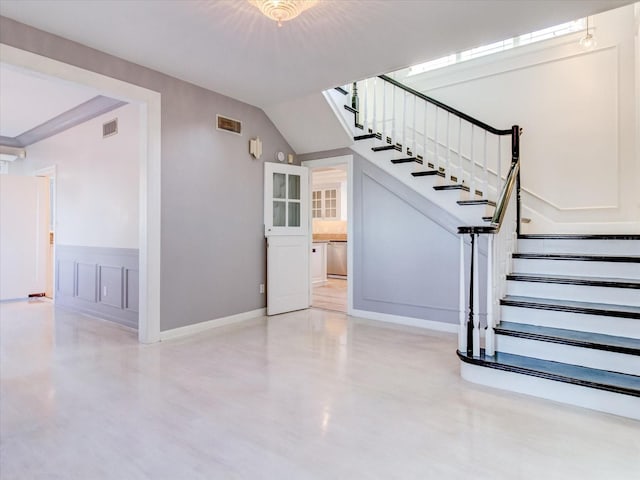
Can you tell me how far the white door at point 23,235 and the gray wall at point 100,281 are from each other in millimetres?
1093

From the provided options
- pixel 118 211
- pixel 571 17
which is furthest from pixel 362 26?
pixel 118 211

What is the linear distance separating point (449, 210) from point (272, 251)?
7.55 ft

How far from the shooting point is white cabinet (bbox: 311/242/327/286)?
786 cm

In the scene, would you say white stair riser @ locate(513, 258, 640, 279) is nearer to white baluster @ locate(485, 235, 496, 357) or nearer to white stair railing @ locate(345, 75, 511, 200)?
white baluster @ locate(485, 235, 496, 357)

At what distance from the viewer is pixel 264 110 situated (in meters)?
4.98

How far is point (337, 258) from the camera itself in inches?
361

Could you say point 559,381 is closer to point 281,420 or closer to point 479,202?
point 281,420

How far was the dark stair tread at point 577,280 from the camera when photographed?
2873mm

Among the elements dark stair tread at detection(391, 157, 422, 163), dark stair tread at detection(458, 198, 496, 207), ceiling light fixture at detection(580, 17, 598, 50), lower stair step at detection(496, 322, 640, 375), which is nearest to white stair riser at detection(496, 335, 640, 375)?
lower stair step at detection(496, 322, 640, 375)

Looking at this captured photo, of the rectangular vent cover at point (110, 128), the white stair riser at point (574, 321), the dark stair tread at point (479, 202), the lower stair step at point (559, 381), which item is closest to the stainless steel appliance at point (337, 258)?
the dark stair tread at point (479, 202)

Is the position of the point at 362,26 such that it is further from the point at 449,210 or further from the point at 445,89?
the point at 445,89

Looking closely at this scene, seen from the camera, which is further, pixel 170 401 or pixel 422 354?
pixel 422 354

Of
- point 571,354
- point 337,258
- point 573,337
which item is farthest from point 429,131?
point 337,258

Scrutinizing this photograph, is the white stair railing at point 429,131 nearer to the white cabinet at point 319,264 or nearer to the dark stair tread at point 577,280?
the dark stair tread at point 577,280
